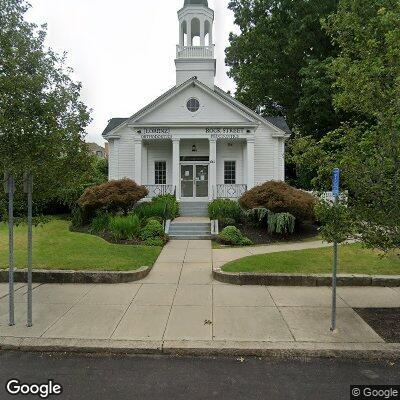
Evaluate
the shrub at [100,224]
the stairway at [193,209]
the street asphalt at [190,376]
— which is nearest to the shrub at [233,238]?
the shrub at [100,224]

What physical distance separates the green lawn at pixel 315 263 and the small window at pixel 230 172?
12044mm

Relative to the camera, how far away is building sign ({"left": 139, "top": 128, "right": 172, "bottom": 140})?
20.7m

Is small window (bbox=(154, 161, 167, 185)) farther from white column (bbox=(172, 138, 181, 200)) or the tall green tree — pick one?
the tall green tree

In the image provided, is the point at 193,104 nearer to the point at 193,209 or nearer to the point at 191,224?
the point at 193,209

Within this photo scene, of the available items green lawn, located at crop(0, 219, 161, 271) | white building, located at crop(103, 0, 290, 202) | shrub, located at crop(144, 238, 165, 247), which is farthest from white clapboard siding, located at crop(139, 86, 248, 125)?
shrub, located at crop(144, 238, 165, 247)

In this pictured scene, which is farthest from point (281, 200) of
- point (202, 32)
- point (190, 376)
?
point (202, 32)

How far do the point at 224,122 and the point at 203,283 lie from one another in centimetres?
1441

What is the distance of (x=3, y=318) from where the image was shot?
570cm

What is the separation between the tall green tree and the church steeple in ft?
21.8

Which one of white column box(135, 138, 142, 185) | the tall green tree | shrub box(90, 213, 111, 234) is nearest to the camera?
shrub box(90, 213, 111, 234)

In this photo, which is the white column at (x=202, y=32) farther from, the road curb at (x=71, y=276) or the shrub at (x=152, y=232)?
the road curb at (x=71, y=276)

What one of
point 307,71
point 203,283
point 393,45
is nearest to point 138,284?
point 203,283

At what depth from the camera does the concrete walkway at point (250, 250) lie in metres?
10.3

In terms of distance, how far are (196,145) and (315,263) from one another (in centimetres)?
1430
